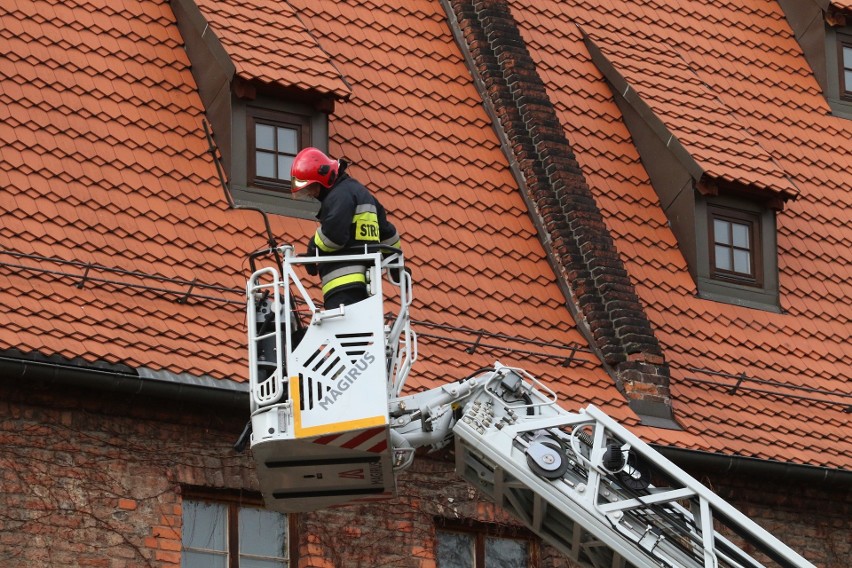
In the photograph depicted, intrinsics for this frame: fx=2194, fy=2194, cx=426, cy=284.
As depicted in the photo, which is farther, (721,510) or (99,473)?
(99,473)

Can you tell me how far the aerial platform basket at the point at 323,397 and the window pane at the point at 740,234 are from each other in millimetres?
7187

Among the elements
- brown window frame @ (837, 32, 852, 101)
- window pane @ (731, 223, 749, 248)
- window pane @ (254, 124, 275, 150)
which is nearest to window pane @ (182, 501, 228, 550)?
window pane @ (254, 124, 275, 150)

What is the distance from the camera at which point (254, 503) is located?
16.2 m

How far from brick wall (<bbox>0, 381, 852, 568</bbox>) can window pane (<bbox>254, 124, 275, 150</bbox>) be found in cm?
279

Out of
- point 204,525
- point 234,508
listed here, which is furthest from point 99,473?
point 234,508

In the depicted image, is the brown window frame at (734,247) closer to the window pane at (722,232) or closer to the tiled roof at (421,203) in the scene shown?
the window pane at (722,232)

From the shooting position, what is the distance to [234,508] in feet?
52.8

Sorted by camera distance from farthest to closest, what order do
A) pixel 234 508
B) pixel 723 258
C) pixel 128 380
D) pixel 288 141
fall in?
pixel 723 258, pixel 288 141, pixel 234 508, pixel 128 380

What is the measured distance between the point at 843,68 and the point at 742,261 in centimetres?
338

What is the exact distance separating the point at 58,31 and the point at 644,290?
5415mm

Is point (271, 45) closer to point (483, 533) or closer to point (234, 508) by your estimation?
point (234, 508)

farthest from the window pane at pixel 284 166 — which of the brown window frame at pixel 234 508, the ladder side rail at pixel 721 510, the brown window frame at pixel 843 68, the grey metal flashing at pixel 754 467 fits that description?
the brown window frame at pixel 843 68

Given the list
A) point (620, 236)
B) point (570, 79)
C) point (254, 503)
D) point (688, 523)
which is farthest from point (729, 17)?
point (688, 523)

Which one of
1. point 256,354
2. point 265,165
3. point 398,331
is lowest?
point 256,354
